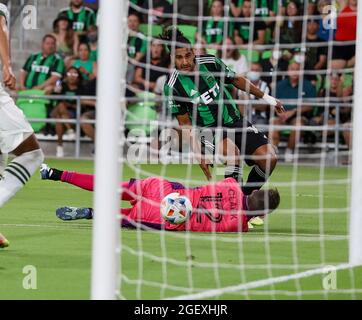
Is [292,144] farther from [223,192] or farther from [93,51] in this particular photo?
[223,192]

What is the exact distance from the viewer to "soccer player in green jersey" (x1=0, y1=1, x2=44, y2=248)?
7.54 metres

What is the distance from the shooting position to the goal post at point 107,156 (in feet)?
17.7

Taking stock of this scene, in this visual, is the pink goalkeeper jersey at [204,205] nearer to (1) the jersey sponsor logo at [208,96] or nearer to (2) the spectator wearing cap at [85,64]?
(1) the jersey sponsor logo at [208,96]

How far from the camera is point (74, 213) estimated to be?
31.0 feet

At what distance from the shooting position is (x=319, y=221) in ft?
35.2

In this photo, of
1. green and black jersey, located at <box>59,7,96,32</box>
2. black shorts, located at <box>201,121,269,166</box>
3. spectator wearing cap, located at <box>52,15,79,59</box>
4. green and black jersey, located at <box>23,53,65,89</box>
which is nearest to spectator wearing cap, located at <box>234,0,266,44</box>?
green and black jersey, located at <box>59,7,96,32</box>

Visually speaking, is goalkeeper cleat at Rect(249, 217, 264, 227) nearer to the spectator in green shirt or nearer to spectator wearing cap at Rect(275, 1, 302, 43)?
spectator wearing cap at Rect(275, 1, 302, 43)

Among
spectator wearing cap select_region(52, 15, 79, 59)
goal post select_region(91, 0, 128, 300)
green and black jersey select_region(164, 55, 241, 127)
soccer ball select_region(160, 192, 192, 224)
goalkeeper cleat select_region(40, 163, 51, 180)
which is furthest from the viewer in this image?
spectator wearing cap select_region(52, 15, 79, 59)

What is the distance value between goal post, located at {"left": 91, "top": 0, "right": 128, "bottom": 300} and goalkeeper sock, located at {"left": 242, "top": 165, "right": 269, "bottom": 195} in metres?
4.82

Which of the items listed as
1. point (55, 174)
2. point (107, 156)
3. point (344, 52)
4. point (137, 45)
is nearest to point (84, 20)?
point (137, 45)

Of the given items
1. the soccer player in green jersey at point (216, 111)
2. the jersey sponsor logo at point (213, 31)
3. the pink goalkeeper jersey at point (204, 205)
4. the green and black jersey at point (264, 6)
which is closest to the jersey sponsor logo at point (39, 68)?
the jersey sponsor logo at point (213, 31)

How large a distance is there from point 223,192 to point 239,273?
2033 millimetres

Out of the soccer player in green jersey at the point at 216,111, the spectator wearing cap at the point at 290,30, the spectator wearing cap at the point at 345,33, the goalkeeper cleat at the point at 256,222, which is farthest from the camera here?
the spectator wearing cap at the point at 290,30

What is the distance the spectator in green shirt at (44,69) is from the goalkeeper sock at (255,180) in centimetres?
954
